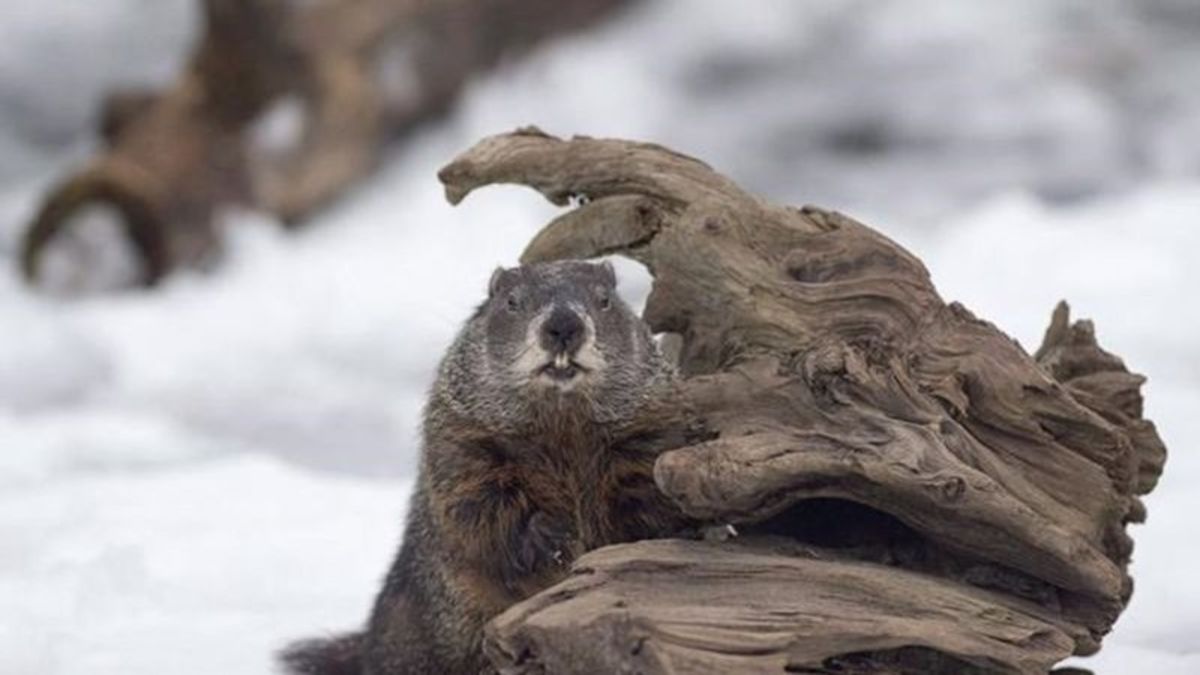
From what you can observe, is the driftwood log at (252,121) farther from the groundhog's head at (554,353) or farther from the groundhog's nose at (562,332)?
the groundhog's nose at (562,332)

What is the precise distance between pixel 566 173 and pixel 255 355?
15.1 ft

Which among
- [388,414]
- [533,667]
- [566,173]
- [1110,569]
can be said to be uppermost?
[388,414]

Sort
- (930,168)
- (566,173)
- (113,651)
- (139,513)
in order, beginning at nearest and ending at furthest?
1. (566,173)
2. (113,651)
3. (139,513)
4. (930,168)

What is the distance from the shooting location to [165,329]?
10180 mm

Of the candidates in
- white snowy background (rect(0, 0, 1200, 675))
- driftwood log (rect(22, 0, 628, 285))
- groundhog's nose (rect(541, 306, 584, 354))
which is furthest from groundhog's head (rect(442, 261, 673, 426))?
driftwood log (rect(22, 0, 628, 285))

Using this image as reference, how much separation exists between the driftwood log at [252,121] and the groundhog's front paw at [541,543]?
228 inches

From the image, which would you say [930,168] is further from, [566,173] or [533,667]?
[533,667]

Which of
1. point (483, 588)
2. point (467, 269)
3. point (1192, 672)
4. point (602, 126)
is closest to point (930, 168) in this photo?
point (602, 126)

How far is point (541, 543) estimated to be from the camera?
5.07 meters

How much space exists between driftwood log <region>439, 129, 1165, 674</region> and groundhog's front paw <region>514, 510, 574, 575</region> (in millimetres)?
419

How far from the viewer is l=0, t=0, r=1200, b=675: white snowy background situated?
6867mm

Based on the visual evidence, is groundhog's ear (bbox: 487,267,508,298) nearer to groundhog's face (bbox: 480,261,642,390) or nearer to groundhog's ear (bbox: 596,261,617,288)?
groundhog's face (bbox: 480,261,642,390)

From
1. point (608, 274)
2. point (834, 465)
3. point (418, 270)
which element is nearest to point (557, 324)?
point (608, 274)

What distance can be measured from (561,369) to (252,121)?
6.12 metres
